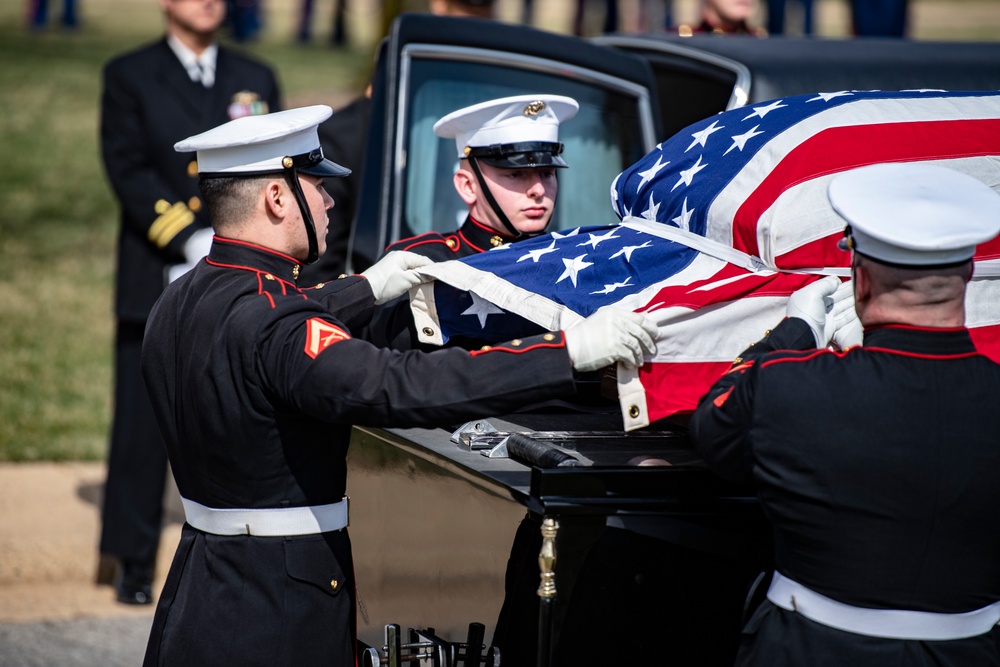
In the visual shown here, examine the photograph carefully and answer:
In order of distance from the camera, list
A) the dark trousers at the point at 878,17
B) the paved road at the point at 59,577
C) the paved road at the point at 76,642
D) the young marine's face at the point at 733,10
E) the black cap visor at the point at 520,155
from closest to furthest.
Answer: the black cap visor at the point at 520,155 → the paved road at the point at 76,642 → the paved road at the point at 59,577 → the young marine's face at the point at 733,10 → the dark trousers at the point at 878,17

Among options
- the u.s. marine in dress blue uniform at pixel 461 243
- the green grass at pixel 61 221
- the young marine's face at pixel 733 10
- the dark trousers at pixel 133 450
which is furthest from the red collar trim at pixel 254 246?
the green grass at pixel 61 221

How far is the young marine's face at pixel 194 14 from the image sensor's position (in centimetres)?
560

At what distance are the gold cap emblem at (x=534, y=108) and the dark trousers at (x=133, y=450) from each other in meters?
2.58

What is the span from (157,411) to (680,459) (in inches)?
44.3

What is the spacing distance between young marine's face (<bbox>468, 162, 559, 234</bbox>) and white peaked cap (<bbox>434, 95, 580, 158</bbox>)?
0.08 m

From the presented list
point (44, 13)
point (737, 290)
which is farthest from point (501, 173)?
point (44, 13)

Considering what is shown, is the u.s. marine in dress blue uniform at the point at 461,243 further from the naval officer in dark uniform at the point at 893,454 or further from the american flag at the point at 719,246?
the naval officer in dark uniform at the point at 893,454

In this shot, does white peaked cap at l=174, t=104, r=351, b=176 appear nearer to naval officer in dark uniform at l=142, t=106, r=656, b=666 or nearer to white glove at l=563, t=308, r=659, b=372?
naval officer in dark uniform at l=142, t=106, r=656, b=666

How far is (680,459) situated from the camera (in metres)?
2.83

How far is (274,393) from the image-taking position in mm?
2611

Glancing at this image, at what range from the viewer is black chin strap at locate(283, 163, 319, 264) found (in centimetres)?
278

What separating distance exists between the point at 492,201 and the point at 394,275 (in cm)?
51

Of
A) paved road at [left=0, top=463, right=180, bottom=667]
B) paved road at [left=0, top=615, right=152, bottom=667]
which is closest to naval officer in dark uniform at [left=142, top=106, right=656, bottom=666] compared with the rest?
paved road at [left=0, top=615, right=152, bottom=667]

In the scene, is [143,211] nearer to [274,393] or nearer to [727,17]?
[727,17]
